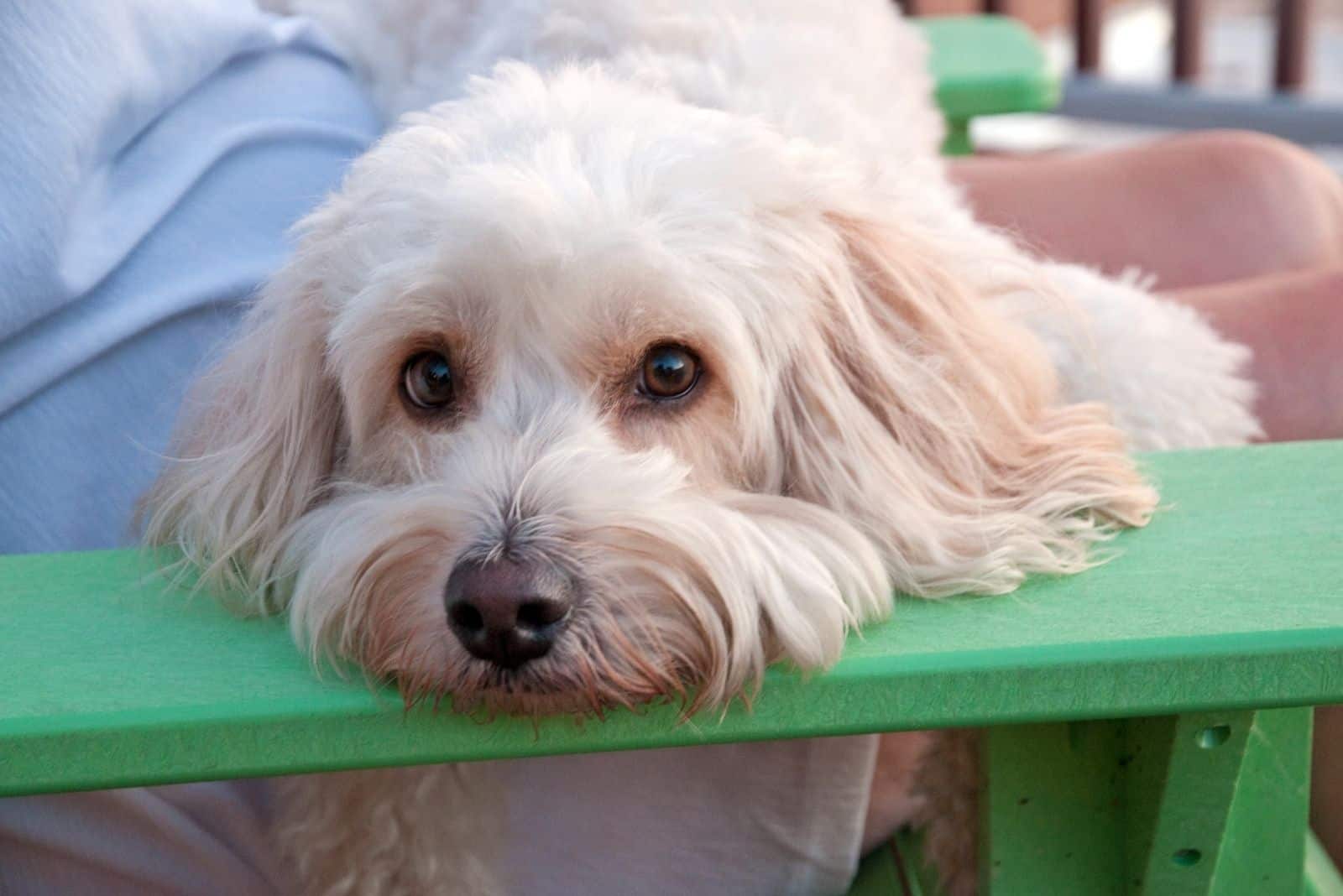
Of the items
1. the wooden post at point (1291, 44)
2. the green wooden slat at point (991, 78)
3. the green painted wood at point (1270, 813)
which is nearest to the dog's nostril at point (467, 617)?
the green painted wood at point (1270, 813)

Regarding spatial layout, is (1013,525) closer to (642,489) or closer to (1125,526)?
(1125,526)

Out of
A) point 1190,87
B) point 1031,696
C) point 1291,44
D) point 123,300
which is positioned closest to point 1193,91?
point 1190,87

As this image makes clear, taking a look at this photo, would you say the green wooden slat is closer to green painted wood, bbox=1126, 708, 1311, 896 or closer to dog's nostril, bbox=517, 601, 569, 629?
green painted wood, bbox=1126, 708, 1311, 896

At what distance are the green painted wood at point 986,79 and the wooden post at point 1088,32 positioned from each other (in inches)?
61.5

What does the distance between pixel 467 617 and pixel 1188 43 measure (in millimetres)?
4088

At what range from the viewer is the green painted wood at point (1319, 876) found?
4.75 feet

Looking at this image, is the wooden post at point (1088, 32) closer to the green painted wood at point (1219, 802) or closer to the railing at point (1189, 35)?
the railing at point (1189, 35)

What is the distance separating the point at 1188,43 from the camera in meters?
4.61

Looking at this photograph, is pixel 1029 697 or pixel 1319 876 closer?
pixel 1029 697

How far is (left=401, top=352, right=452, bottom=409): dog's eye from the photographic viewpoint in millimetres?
1312

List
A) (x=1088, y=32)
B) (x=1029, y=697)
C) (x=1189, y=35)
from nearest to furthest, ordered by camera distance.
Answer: (x=1029, y=697)
(x=1189, y=35)
(x=1088, y=32)

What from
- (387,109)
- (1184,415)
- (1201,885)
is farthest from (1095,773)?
(387,109)

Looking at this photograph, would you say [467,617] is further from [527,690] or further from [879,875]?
[879,875]

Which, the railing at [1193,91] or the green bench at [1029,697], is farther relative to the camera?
the railing at [1193,91]
